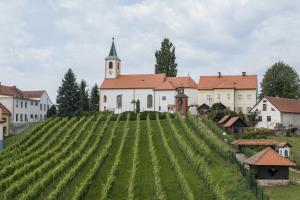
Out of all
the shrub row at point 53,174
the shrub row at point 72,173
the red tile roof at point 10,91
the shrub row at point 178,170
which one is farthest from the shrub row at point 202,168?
the red tile roof at point 10,91

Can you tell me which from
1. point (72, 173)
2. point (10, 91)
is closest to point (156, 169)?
point (72, 173)

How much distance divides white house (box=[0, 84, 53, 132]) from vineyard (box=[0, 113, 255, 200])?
501 inches

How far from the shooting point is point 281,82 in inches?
3410

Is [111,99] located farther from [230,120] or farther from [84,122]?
[230,120]

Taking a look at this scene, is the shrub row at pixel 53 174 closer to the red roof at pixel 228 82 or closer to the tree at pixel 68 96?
the tree at pixel 68 96

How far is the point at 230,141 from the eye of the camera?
48375mm

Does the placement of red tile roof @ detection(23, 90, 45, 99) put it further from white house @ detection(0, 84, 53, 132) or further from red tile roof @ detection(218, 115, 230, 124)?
red tile roof @ detection(218, 115, 230, 124)

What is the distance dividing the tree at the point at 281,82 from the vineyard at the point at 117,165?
35026 millimetres

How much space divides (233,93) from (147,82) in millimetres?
14858

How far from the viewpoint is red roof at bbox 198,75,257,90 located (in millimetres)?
77938

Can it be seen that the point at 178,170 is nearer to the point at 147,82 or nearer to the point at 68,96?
the point at 68,96

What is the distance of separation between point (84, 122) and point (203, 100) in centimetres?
2552

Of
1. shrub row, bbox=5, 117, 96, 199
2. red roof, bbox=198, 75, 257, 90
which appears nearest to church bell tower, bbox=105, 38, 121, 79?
red roof, bbox=198, 75, 257, 90

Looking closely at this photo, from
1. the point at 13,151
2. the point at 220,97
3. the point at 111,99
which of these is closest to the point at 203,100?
the point at 220,97
